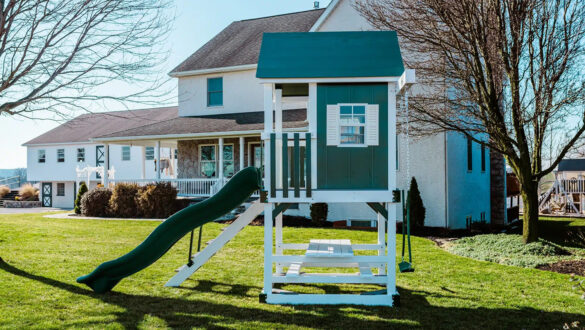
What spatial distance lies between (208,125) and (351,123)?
1468 centimetres

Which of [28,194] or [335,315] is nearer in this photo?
[335,315]

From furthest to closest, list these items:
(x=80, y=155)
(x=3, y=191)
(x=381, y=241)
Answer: (x=3, y=191)
(x=80, y=155)
(x=381, y=241)

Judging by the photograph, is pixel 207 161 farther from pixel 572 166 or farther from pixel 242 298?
pixel 572 166

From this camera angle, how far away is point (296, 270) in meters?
8.68

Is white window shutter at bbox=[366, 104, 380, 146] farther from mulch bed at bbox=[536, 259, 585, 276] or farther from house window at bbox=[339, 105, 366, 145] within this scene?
mulch bed at bbox=[536, 259, 585, 276]

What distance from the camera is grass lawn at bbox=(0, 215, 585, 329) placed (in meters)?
6.84

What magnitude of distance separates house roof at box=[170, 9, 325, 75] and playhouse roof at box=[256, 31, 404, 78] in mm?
14288

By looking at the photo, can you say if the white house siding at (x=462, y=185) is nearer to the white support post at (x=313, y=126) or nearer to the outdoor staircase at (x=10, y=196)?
the white support post at (x=313, y=126)

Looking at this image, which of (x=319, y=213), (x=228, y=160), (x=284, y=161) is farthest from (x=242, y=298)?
(x=228, y=160)

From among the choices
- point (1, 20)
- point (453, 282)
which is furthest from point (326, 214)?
point (1, 20)

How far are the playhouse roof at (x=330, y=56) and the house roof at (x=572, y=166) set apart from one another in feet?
121

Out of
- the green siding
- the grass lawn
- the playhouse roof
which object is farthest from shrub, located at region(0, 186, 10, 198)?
the green siding

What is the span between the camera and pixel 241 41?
84.4 ft

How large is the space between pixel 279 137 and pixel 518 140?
758 centimetres
